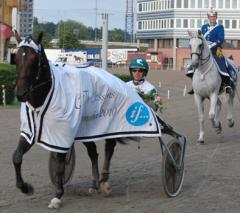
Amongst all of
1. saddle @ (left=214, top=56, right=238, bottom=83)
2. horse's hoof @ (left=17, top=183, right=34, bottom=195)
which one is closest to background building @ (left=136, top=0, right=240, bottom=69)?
saddle @ (left=214, top=56, right=238, bottom=83)

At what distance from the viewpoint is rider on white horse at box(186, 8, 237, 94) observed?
14.1 meters

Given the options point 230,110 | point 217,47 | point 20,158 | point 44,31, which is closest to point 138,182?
point 20,158

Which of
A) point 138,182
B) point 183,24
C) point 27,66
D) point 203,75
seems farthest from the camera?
point 183,24

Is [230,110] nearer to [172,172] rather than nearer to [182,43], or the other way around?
[172,172]

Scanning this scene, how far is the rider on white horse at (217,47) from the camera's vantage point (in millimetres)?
14116

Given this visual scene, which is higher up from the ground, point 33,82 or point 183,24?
point 183,24

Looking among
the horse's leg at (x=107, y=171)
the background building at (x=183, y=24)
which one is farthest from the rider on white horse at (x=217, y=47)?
the background building at (x=183, y=24)

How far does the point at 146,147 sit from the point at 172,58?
334 feet

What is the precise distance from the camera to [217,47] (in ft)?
46.8

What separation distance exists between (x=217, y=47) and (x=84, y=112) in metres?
7.42

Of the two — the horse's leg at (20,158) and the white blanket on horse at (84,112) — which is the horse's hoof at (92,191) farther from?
the horse's leg at (20,158)

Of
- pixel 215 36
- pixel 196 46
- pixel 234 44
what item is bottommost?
pixel 196 46

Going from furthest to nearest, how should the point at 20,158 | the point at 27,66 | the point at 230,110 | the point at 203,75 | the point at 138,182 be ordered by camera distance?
the point at 230,110 < the point at 203,75 < the point at 138,182 < the point at 20,158 < the point at 27,66

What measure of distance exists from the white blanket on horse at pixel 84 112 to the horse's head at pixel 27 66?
346 millimetres
